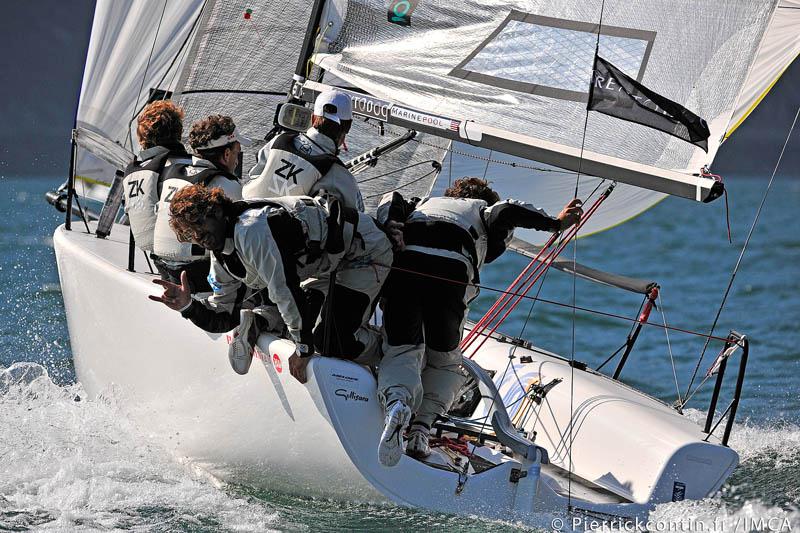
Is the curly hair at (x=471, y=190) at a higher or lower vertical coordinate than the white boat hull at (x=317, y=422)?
higher

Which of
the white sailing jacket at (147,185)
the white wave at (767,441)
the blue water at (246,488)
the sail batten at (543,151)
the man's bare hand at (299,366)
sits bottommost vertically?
the blue water at (246,488)

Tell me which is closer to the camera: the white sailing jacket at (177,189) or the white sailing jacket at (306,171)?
the white sailing jacket at (306,171)

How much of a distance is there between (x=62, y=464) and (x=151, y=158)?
113 centimetres

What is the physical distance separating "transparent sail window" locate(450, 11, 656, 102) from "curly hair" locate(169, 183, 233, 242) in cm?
132

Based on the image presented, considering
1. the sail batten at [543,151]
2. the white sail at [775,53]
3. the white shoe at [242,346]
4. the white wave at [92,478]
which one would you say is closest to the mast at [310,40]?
the sail batten at [543,151]

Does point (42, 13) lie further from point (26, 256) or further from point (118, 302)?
point (118, 302)

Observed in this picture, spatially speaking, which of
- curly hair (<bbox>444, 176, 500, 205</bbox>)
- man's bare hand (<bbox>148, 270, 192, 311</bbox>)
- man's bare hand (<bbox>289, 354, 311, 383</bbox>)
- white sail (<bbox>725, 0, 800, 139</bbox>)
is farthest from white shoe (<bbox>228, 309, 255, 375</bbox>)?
white sail (<bbox>725, 0, 800, 139</bbox>)

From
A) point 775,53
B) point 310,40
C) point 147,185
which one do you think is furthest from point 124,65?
point 775,53

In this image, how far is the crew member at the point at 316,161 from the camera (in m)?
3.48

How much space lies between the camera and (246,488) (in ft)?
12.2

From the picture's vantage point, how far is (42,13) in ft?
94.1

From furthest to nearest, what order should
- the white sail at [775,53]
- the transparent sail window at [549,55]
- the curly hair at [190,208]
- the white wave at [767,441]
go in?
the white wave at [767,441] → the white sail at [775,53] → the transparent sail window at [549,55] → the curly hair at [190,208]

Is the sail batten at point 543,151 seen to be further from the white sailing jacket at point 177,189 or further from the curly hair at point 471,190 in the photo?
the white sailing jacket at point 177,189

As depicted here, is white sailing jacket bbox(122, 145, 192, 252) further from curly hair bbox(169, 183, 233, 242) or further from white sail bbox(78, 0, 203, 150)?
white sail bbox(78, 0, 203, 150)
